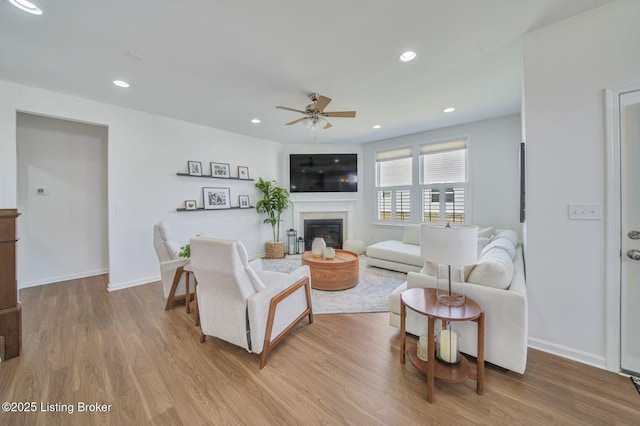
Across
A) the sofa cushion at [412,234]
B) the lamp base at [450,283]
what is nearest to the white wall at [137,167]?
the sofa cushion at [412,234]

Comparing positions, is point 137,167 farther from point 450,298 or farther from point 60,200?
point 450,298

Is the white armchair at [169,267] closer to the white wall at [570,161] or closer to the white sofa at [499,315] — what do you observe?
the white sofa at [499,315]

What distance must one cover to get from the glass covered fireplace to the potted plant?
67 centimetres

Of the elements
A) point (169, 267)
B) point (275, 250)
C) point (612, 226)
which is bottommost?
point (275, 250)

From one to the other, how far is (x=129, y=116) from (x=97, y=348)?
318 centimetres

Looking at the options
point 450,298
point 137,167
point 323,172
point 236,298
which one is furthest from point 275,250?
point 450,298

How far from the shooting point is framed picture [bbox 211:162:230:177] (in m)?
4.45

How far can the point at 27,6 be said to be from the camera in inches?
63.9

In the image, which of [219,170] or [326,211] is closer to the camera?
[219,170]

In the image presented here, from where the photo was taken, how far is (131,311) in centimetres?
269

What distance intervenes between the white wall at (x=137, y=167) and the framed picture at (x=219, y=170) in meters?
0.11

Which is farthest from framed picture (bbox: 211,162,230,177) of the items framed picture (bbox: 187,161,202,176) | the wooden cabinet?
the wooden cabinet

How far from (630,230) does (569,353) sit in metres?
1.05

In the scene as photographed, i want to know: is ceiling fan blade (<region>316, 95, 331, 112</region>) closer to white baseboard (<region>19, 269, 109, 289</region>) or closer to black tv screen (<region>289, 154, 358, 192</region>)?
black tv screen (<region>289, 154, 358, 192</region>)
